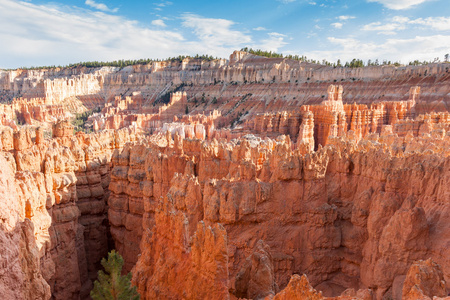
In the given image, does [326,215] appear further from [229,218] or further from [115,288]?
[115,288]

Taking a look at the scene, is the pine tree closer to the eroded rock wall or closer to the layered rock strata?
the eroded rock wall

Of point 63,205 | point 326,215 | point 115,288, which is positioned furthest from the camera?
point 63,205

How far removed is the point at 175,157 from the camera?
16.0m

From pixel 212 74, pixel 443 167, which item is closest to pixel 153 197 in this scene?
pixel 443 167

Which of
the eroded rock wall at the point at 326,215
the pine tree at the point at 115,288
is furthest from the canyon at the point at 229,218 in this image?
the pine tree at the point at 115,288

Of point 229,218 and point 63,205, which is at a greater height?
point 229,218

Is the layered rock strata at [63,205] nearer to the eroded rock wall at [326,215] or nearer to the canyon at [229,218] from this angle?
the canyon at [229,218]

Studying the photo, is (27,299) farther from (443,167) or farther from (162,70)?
(162,70)

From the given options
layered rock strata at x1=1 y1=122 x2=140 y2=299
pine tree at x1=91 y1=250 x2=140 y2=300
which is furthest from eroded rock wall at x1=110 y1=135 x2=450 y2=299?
layered rock strata at x1=1 y1=122 x2=140 y2=299

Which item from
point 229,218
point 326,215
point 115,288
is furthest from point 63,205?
point 326,215

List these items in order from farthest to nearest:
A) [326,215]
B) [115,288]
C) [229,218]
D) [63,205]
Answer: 1. [63,205]
2. [326,215]
3. [229,218]
4. [115,288]

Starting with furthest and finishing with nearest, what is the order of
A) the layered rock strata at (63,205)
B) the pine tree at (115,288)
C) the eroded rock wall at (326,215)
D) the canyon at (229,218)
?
the layered rock strata at (63,205) → the pine tree at (115,288) → the eroded rock wall at (326,215) → the canyon at (229,218)

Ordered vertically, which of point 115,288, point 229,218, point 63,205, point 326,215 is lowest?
point 115,288

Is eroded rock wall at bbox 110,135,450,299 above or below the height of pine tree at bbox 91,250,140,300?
above
